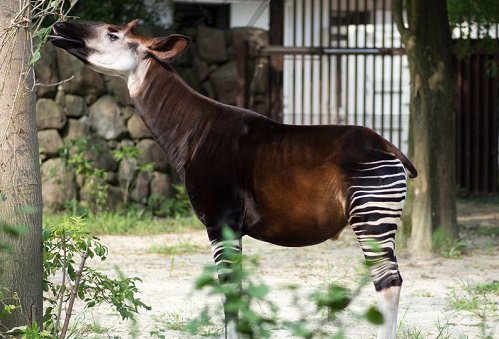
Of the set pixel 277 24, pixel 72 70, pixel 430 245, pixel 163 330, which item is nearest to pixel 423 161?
pixel 430 245

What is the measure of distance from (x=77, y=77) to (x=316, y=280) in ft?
18.1

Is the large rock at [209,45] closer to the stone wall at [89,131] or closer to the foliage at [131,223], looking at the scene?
the stone wall at [89,131]

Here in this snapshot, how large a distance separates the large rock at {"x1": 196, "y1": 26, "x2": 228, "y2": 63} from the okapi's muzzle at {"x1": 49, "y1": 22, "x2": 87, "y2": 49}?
8.38 m

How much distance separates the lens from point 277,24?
1591 cm

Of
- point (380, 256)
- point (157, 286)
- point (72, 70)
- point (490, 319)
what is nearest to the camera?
point (380, 256)

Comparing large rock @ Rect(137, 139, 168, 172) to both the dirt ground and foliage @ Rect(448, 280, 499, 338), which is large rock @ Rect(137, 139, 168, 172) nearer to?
the dirt ground

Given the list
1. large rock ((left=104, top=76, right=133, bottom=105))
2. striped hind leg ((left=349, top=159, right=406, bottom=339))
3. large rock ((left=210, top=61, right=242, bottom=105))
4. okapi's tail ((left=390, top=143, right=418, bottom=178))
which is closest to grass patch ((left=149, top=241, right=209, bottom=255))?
large rock ((left=104, top=76, right=133, bottom=105))

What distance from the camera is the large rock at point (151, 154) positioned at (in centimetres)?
1244

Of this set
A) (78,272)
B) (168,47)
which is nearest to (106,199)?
(168,47)

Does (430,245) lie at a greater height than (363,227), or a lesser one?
lesser

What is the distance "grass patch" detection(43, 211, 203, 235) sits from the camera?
10773mm

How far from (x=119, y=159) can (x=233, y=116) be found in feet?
23.6

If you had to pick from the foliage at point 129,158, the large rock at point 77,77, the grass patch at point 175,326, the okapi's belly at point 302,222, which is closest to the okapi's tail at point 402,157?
the okapi's belly at point 302,222

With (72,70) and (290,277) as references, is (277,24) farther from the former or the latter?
(290,277)
